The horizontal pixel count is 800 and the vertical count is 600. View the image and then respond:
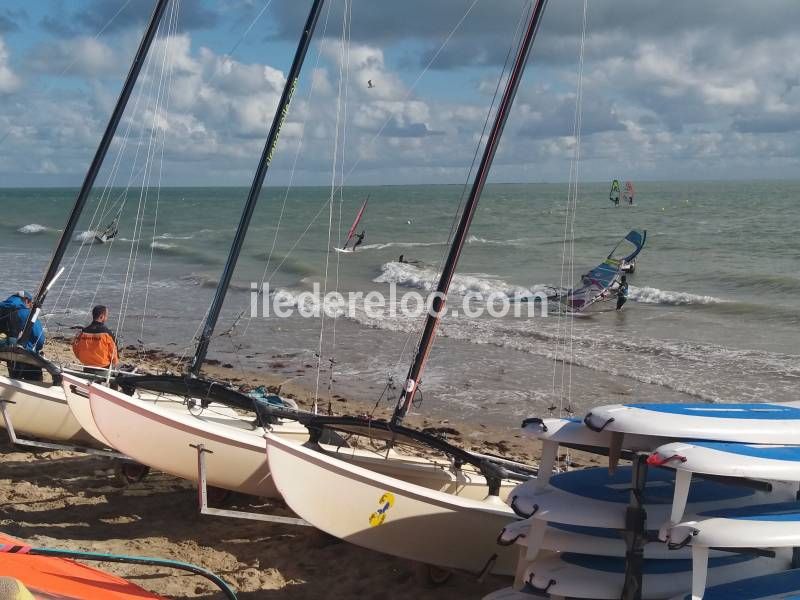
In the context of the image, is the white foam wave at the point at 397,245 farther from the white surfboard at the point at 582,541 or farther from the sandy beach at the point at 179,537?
the white surfboard at the point at 582,541

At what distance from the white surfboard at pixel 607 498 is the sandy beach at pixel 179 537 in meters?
1.68

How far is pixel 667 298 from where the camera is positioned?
26891 mm

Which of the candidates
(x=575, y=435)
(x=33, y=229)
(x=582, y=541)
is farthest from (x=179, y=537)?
(x=33, y=229)

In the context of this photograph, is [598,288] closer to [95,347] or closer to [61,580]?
[95,347]

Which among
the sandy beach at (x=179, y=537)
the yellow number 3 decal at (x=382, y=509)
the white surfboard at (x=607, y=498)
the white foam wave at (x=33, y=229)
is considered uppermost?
the white foam wave at (x=33, y=229)

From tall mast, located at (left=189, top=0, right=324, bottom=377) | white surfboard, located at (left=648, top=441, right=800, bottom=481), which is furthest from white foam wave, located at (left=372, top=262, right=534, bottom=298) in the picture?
white surfboard, located at (left=648, top=441, right=800, bottom=481)

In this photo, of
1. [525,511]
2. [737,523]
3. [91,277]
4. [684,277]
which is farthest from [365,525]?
[684,277]

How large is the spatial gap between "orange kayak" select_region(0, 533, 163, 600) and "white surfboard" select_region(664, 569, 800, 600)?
369 centimetres

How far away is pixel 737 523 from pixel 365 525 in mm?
2926

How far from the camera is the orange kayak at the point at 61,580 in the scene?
204 inches

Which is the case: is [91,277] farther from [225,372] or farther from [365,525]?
[365,525]

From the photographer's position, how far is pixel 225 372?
55.1 feet

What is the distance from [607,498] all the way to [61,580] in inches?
146

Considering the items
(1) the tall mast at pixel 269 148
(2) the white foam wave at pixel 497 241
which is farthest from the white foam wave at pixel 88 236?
(2) the white foam wave at pixel 497 241
